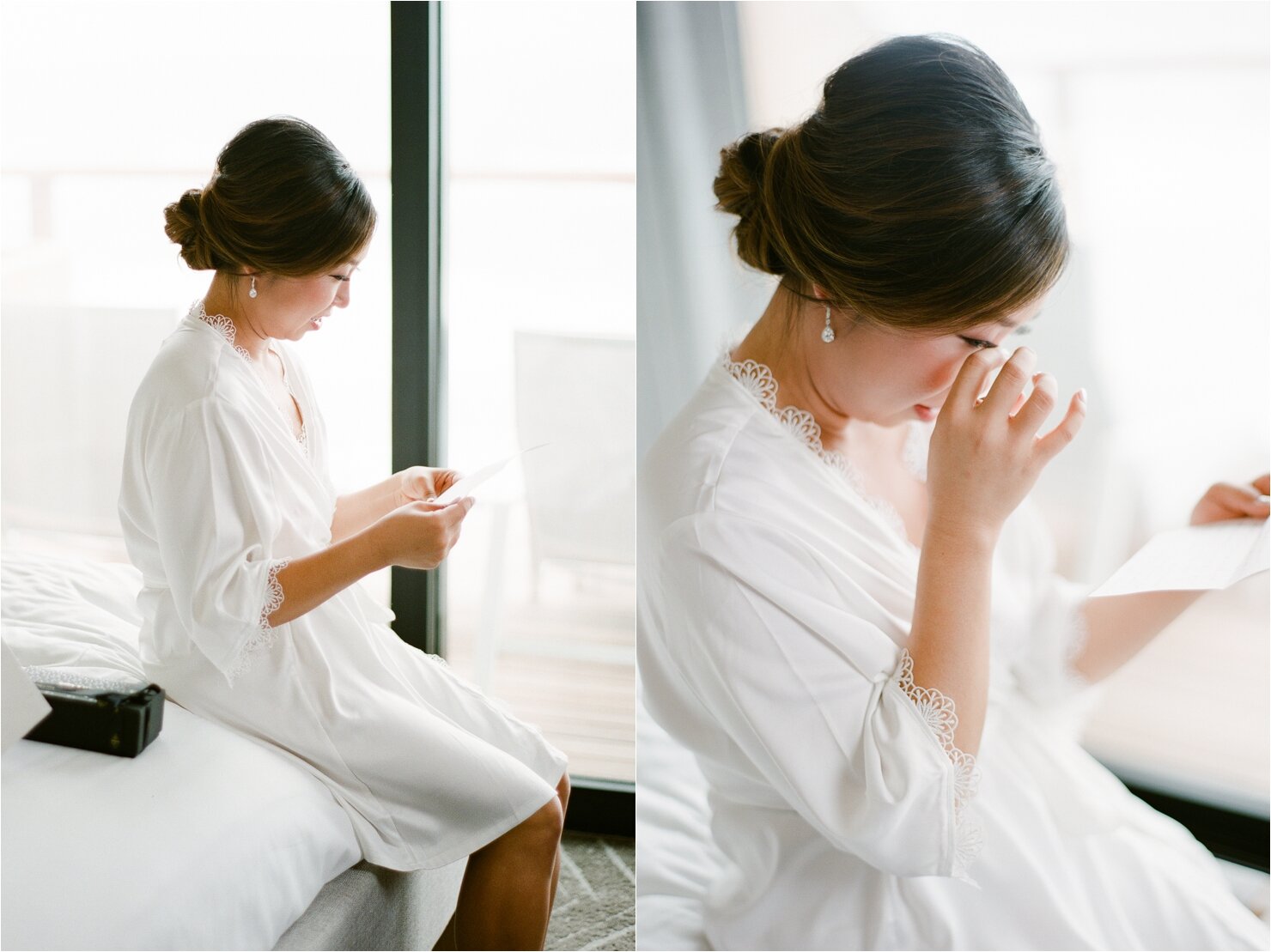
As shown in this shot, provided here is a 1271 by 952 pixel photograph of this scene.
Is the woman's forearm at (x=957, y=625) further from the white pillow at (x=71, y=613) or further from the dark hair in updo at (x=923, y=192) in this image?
the white pillow at (x=71, y=613)

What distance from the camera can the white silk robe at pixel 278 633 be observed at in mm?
865

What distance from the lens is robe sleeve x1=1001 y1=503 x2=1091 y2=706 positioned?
3.19 feet

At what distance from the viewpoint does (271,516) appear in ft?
2.84

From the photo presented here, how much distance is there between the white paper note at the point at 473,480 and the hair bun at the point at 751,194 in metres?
0.33

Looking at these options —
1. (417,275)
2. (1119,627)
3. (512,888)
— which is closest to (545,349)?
(417,275)

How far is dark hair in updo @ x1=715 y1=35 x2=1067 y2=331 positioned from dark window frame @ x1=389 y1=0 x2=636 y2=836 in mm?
396

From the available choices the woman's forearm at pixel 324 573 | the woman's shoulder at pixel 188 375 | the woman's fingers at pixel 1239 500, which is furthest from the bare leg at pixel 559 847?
the woman's fingers at pixel 1239 500

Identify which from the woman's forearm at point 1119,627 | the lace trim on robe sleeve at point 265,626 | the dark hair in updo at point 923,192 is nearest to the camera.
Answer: the dark hair in updo at point 923,192

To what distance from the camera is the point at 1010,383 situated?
0.80 metres

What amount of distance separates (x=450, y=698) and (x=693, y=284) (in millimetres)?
548

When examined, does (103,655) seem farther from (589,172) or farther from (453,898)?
(589,172)

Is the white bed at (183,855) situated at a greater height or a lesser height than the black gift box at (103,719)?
lesser

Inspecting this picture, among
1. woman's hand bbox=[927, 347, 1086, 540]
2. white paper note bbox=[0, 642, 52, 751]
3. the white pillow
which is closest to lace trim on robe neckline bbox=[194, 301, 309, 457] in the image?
the white pillow

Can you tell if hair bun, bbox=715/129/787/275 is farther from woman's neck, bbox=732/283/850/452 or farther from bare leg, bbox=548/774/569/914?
bare leg, bbox=548/774/569/914
